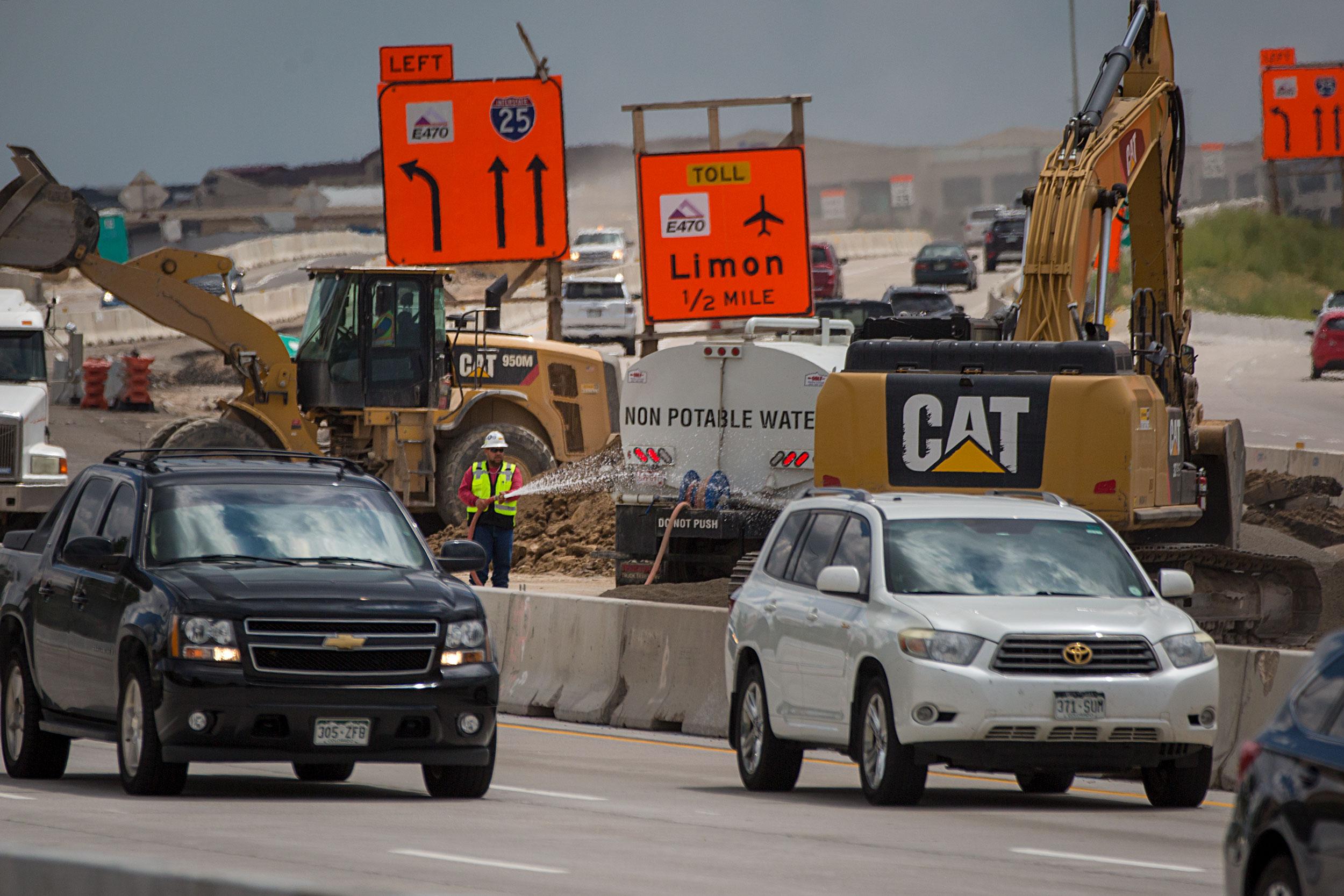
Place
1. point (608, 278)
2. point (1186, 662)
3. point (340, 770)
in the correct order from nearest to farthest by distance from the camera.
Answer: point (1186, 662) → point (340, 770) → point (608, 278)

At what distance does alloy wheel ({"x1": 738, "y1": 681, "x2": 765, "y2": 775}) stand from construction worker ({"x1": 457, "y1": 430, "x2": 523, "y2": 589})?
31.6ft

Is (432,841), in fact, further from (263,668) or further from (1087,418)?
(1087,418)

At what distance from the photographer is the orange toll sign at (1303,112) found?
84.7m

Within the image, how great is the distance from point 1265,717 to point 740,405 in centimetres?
997

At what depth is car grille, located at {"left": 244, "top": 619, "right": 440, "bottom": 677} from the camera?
1134 centimetres

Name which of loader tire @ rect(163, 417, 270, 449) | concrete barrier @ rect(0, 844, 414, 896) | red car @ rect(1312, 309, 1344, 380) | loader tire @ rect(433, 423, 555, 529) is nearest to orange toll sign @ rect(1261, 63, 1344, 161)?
red car @ rect(1312, 309, 1344, 380)

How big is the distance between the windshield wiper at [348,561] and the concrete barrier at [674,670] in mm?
4322

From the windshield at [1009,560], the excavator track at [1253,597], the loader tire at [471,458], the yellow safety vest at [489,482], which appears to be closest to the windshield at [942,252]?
the loader tire at [471,458]

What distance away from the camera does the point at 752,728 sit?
13.4m

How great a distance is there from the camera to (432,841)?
10.2 meters

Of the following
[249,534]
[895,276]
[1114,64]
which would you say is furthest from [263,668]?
[895,276]

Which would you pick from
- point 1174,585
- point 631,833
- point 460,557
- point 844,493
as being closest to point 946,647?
point 1174,585

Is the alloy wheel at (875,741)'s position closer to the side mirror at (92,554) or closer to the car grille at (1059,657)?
the car grille at (1059,657)

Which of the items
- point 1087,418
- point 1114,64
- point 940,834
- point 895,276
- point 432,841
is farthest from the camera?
point 895,276
